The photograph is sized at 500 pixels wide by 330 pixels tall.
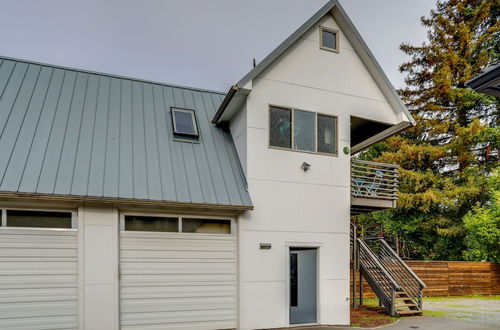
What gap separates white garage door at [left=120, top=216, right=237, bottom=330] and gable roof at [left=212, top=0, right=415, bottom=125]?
311cm

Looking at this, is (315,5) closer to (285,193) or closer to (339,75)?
(339,75)

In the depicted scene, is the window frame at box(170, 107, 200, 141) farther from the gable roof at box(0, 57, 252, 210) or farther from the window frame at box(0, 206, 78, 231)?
the window frame at box(0, 206, 78, 231)

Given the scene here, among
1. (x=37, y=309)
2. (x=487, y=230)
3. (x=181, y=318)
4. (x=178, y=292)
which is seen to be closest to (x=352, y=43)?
(x=178, y=292)

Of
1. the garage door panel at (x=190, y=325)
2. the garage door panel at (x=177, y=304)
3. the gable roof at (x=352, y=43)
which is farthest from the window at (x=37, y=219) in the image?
the gable roof at (x=352, y=43)

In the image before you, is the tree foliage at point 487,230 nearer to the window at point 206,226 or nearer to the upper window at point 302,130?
the upper window at point 302,130

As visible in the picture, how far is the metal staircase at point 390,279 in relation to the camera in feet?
32.7

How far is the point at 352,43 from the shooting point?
381 inches

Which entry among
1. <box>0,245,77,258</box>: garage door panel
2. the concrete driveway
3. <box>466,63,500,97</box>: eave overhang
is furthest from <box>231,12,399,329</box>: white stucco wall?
<box>466,63,500,97</box>: eave overhang

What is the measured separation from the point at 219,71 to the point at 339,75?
24.9 meters

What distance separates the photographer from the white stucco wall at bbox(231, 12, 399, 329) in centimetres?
816

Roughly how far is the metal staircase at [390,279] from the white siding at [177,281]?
4734 millimetres

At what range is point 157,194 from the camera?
24.4 feet

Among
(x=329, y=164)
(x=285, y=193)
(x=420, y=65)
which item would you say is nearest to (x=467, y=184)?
(x=420, y=65)

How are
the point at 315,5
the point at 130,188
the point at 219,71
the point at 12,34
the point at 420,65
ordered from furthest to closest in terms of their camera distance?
the point at 219,71 → the point at 420,65 → the point at 12,34 → the point at 315,5 → the point at 130,188
